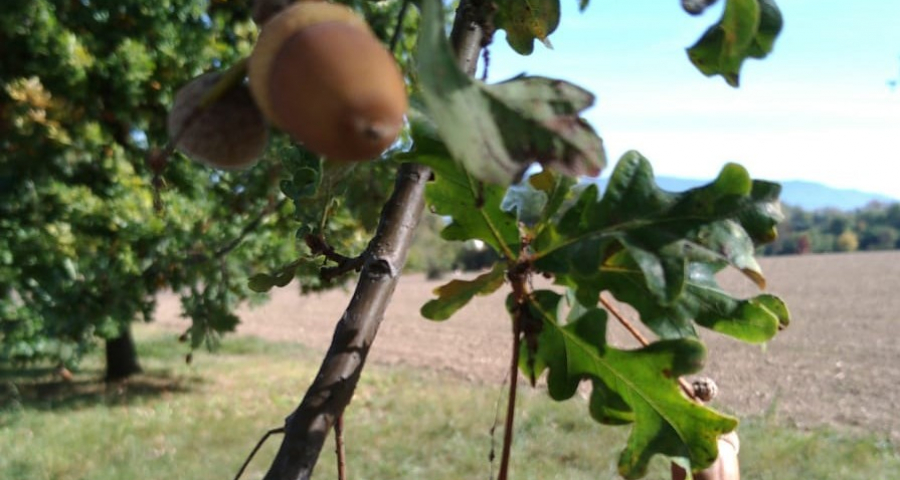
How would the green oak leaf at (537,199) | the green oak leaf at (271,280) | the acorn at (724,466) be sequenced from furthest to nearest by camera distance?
1. the acorn at (724,466)
2. the green oak leaf at (271,280)
3. the green oak leaf at (537,199)

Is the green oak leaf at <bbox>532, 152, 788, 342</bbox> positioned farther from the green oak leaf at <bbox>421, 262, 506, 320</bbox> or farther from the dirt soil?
the dirt soil

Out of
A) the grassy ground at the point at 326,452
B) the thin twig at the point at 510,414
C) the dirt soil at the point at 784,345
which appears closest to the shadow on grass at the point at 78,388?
the grassy ground at the point at 326,452

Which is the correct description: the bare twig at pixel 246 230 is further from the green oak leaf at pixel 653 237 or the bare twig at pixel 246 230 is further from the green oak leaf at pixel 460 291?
the green oak leaf at pixel 653 237

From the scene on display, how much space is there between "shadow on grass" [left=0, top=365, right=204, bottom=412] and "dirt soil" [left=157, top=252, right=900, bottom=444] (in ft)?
9.72

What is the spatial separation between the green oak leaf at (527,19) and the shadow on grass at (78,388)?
7.63 metres

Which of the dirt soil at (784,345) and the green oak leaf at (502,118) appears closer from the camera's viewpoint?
the green oak leaf at (502,118)

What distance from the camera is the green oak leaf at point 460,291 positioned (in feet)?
2.22

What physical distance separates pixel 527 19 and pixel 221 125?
1.32ft

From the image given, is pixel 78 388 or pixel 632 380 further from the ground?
pixel 632 380

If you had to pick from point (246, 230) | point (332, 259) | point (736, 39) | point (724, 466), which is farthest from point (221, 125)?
point (246, 230)

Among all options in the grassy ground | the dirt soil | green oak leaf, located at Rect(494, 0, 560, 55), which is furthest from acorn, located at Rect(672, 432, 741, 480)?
the dirt soil

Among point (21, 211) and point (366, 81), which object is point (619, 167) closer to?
point (366, 81)

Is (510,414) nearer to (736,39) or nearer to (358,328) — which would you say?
(358,328)

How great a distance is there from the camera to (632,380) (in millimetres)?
654
